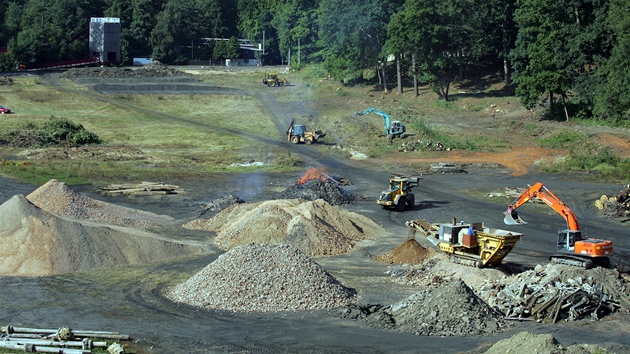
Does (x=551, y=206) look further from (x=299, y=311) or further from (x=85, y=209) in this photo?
(x=85, y=209)

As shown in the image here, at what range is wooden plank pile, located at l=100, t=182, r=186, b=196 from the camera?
52.6 meters

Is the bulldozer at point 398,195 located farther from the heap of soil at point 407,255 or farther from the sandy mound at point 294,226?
the heap of soil at point 407,255

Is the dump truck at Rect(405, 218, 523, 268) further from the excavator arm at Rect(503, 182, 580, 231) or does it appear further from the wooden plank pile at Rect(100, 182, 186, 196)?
the wooden plank pile at Rect(100, 182, 186, 196)

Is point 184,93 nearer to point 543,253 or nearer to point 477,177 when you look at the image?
point 477,177

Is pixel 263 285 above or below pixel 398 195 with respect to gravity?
below

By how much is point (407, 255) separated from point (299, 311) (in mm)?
9509

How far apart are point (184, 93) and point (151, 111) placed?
959 centimetres

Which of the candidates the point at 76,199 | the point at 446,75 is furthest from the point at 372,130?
the point at 76,199

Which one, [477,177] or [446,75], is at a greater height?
[446,75]

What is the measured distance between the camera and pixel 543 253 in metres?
Result: 38.4

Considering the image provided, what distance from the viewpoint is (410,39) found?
86312 millimetres

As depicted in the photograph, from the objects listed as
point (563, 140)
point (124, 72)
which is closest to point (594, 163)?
point (563, 140)

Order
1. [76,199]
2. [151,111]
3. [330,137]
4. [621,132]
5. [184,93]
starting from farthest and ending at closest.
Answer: [184,93] → [151,111] → [330,137] → [621,132] → [76,199]

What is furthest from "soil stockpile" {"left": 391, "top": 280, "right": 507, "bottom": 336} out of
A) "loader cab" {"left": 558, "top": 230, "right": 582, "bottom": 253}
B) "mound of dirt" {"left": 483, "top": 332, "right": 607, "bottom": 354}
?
"loader cab" {"left": 558, "top": 230, "right": 582, "bottom": 253}
